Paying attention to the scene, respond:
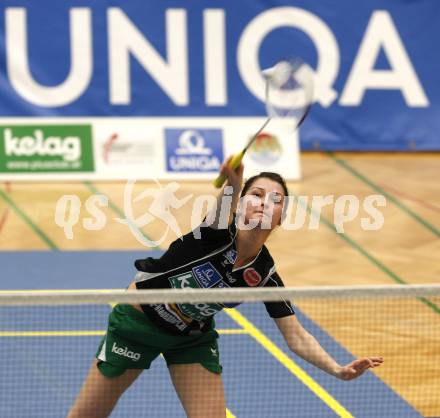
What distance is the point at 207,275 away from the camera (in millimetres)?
4641

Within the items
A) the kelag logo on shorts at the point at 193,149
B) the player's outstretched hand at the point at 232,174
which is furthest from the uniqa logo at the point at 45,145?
the player's outstretched hand at the point at 232,174

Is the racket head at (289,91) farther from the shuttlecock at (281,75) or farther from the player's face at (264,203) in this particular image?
the player's face at (264,203)

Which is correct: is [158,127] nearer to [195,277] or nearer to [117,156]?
[117,156]

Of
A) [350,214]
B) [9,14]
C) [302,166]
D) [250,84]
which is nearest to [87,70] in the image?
[9,14]

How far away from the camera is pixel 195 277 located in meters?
4.66

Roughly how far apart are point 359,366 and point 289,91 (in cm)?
142

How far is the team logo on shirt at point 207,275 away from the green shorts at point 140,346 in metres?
0.31

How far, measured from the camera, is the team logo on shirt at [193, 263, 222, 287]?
15.2 feet

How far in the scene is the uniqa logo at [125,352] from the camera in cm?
478

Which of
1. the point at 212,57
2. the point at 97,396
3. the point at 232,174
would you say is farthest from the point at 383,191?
the point at 232,174

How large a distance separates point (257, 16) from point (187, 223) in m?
3.49

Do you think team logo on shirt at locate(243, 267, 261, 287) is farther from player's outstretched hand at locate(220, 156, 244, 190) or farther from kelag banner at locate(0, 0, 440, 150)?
kelag banner at locate(0, 0, 440, 150)

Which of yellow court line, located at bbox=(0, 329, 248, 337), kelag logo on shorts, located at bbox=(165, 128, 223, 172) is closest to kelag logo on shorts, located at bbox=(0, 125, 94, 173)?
kelag logo on shorts, located at bbox=(165, 128, 223, 172)

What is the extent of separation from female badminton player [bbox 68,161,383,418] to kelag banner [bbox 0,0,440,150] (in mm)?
7875
